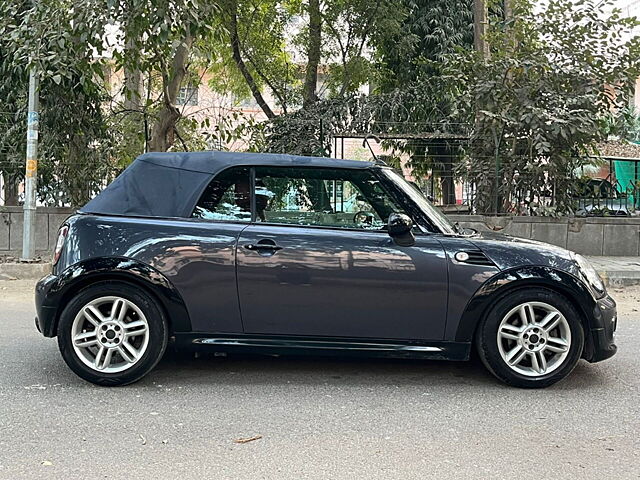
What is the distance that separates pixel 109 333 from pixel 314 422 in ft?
5.17

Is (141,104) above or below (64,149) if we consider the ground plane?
above

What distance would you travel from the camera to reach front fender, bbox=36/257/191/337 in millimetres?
4555

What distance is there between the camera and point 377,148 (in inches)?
544

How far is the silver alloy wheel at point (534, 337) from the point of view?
4613 mm

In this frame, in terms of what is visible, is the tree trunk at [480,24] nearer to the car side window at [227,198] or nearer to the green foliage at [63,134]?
the green foliage at [63,134]

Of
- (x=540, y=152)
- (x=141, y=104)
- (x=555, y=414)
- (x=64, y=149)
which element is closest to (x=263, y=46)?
(x=141, y=104)

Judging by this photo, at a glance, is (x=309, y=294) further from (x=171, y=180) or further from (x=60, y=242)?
(x=60, y=242)

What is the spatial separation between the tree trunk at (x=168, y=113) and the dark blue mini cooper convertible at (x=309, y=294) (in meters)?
7.89

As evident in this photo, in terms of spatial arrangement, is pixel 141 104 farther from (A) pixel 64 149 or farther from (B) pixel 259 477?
(B) pixel 259 477

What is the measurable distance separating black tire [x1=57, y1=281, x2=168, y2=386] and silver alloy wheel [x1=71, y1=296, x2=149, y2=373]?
2 cm

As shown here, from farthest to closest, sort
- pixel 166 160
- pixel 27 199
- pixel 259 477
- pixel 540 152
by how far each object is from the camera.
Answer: pixel 540 152
pixel 27 199
pixel 166 160
pixel 259 477

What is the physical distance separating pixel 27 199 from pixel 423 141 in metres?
7.40

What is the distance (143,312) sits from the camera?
15.0ft

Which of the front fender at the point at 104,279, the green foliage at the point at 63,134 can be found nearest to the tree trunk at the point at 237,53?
the green foliage at the point at 63,134
